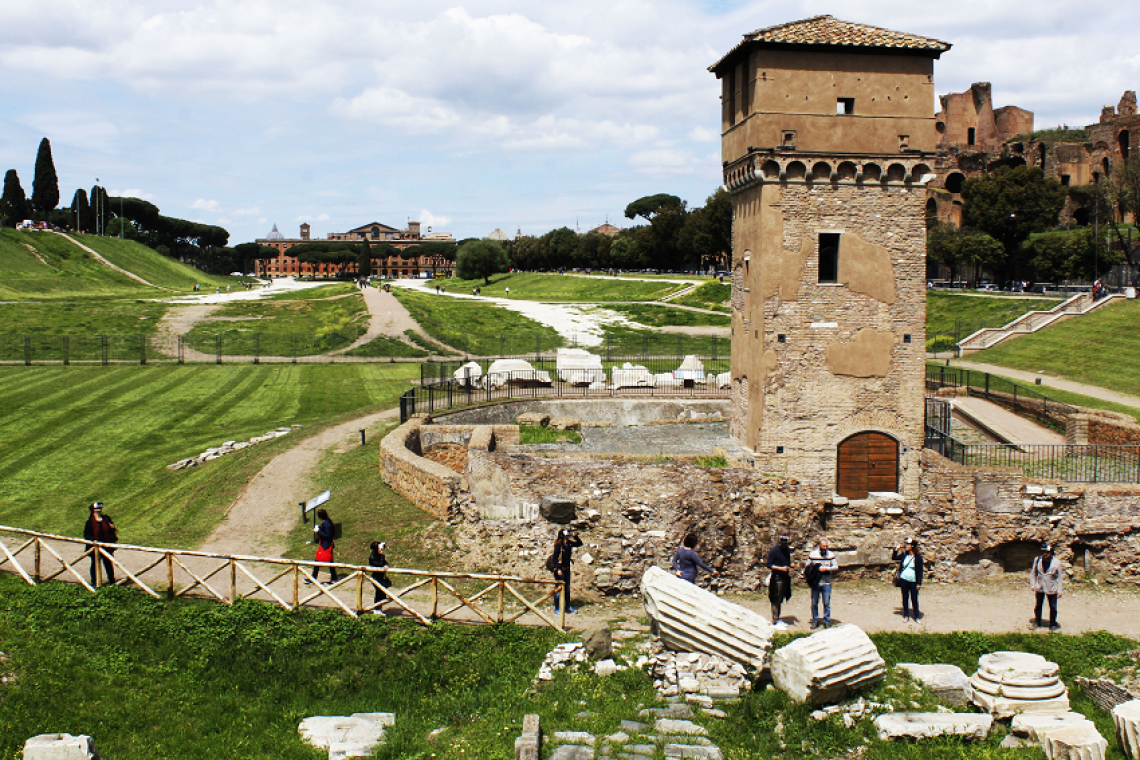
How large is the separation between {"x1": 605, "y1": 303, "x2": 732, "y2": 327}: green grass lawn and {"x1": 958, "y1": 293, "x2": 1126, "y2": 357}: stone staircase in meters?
18.0

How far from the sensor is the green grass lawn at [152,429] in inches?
901

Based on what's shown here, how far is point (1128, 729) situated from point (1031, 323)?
137ft

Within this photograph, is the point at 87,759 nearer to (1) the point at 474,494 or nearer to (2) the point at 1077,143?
(1) the point at 474,494

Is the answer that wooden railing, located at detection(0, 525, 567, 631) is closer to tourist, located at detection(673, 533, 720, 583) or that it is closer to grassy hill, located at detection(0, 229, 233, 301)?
tourist, located at detection(673, 533, 720, 583)

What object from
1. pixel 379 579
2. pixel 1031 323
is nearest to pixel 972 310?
pixel 1031 323

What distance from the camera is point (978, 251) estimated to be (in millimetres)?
72062

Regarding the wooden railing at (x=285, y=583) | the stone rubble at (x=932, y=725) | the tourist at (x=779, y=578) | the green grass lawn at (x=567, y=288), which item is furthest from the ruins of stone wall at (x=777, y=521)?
the green grass lawn at (x=567, y=288)

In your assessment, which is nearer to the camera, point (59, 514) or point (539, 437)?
point (59, 514)

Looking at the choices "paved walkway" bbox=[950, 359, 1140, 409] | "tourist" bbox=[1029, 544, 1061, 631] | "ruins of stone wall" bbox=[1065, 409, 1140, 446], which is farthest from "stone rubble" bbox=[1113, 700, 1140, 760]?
"paved walkway" bbox=[950, 359, 1140, 409]

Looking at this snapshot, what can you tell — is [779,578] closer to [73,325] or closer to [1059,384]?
[1059,384]

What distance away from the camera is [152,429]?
32.9 meters

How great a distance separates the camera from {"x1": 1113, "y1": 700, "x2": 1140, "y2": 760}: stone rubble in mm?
12238

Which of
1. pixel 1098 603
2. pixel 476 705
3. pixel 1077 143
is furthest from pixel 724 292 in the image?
pixel 476 705

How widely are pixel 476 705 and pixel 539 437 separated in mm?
12696
